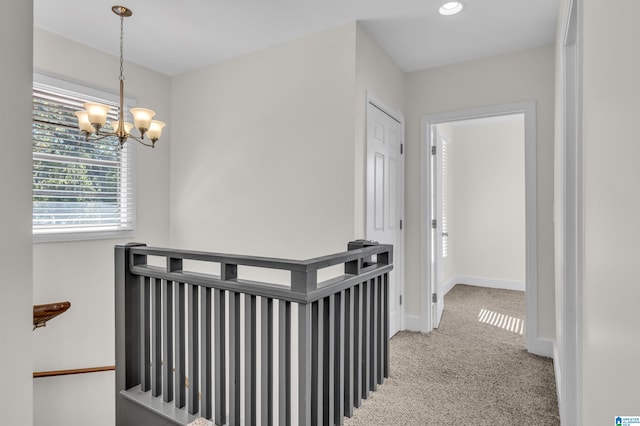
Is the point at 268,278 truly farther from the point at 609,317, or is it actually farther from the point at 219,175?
the point at 609,317

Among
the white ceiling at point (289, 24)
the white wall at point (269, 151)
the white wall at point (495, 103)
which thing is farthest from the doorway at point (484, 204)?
the white wall at point (269, 151)

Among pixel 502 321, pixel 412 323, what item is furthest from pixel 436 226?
pixel 502 321

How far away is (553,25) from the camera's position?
2.67 m

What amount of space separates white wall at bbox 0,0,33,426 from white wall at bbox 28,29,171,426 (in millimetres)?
1971

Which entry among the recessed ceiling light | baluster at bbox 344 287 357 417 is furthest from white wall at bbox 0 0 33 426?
the recessed ceiling light

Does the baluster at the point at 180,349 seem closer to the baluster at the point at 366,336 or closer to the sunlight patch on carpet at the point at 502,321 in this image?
the baluster at the point at 366,336

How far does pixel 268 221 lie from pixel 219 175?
0.79m

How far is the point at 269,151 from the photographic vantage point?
314 centimetres

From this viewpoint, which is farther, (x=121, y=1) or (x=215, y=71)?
(x=215, y=71)

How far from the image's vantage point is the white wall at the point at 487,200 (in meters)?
5.33

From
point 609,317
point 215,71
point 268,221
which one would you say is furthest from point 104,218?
point 609,317

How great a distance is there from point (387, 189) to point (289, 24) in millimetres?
1650

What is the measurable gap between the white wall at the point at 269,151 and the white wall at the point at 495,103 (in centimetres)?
115

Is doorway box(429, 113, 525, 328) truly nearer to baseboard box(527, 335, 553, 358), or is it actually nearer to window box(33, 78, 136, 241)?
baseboard box(527, 335, 553, 358)
